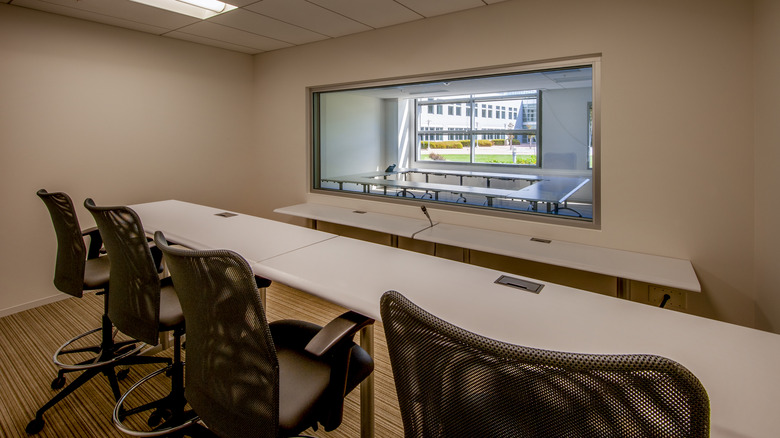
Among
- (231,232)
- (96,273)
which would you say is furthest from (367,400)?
(96,273)

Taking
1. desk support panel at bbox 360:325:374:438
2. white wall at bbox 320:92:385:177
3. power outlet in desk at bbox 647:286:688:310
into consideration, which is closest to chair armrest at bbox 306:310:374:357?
desk support panel at bbox 360:325:374:438

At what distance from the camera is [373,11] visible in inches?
127

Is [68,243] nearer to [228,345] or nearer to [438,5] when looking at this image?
[228,345]

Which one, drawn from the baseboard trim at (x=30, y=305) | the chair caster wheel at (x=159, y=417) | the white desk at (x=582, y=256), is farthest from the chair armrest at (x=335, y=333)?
the baseboard trim at (x=30, y=305)

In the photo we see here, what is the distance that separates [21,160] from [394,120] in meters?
4.27

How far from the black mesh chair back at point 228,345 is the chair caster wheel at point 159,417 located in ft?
2.98

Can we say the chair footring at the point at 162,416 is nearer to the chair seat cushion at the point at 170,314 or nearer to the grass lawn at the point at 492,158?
the chair seat cushion at the point at 170,314

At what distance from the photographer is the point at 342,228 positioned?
4.30 metres

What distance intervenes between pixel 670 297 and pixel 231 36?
456 centimetres

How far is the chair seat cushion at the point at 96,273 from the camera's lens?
7.22ft

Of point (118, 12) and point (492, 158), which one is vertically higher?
point (118, 12)

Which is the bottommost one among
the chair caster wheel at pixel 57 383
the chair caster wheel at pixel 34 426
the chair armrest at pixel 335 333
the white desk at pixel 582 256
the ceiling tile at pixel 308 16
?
the chair caster wheel at pixel 34 426

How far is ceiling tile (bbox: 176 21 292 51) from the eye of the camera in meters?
3.75

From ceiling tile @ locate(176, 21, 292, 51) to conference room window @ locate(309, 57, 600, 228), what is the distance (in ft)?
→ 2.37
